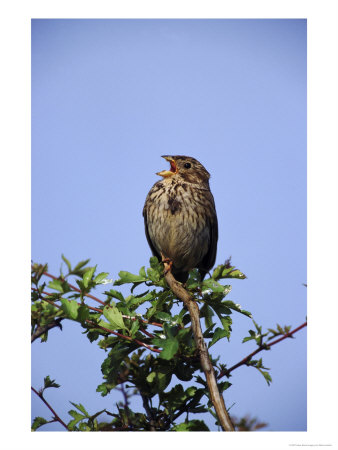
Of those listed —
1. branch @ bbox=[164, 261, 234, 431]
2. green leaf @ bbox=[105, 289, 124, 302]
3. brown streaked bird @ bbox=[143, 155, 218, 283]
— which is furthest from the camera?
brown streaked bird @ bbox=[143, 155, 218, 283]

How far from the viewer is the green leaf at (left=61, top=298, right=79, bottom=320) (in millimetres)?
2854

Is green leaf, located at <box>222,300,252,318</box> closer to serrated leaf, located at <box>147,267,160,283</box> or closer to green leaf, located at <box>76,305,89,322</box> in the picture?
serrated leaf, located at <box>147,267,160,283</box>

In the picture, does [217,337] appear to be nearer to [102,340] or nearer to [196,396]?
[196,396]

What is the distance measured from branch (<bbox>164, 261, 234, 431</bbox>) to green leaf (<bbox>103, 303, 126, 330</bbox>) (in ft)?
1.35

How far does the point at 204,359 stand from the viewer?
2801mm

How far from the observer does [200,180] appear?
6.07 meters

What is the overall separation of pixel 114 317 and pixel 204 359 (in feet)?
2.03

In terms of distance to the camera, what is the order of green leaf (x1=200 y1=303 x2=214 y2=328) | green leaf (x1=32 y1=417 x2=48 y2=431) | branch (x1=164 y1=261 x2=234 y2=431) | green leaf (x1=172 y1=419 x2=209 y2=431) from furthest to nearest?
green leaf (x1=200 y1=303 x2=214 y2=328) → green leaf (x1=32 y1=417 x2=48 y2=431) → green leaf (x1=172 y1=419 x2=209 y2=431) → branch (x1=164 y1=261 x2=234 y2=431)

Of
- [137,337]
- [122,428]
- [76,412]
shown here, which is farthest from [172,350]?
[76,412]

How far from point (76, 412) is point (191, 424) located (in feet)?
2.34

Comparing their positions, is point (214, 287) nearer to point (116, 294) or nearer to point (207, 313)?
point (207, 313)

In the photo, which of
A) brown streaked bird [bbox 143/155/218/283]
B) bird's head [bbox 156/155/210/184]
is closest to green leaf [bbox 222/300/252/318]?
brown streaked bird [bbox 143/155/218/283]

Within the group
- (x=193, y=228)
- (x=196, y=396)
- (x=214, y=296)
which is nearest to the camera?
(x=196, y=396)

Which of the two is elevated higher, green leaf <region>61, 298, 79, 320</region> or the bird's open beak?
the bird's open beak
